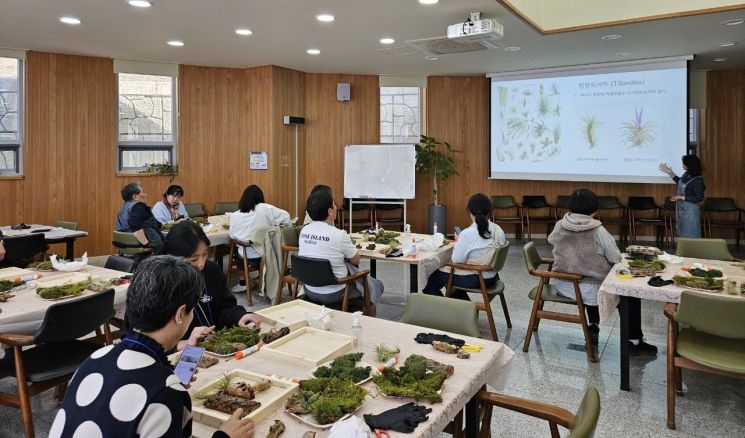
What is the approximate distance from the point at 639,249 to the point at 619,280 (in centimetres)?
111

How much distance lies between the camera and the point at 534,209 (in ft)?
32.2

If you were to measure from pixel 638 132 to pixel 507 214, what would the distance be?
8.60 feet

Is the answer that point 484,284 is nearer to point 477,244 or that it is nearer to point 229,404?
point 477,244

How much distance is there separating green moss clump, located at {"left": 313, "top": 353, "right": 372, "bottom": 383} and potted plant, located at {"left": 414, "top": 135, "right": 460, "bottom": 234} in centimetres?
762

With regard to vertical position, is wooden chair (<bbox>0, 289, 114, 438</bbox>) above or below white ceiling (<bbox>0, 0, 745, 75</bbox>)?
below

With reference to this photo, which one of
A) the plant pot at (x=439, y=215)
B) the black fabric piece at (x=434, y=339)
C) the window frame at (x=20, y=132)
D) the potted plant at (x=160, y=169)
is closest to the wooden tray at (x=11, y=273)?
the black fabric piece at (x=434, y=339)

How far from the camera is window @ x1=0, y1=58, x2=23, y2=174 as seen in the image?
7.28 metres

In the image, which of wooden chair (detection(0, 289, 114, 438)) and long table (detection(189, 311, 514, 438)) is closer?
long table (detection(189, 311, 514, 438))

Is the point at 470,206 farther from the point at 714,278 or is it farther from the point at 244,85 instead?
the point at 244,85

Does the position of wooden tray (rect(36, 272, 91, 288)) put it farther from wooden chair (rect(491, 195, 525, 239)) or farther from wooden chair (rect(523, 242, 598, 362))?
wooden chair (rect(491, 195, 525, 239))

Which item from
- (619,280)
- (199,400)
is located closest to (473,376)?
(199,400)

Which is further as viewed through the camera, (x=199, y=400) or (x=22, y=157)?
(x=22, y=157)

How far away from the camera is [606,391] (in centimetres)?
338

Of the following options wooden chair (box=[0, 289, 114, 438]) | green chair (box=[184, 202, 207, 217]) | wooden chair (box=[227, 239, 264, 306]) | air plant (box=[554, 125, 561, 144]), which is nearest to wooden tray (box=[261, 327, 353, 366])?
wooden chair (box=[0, 289, 114, 438])
